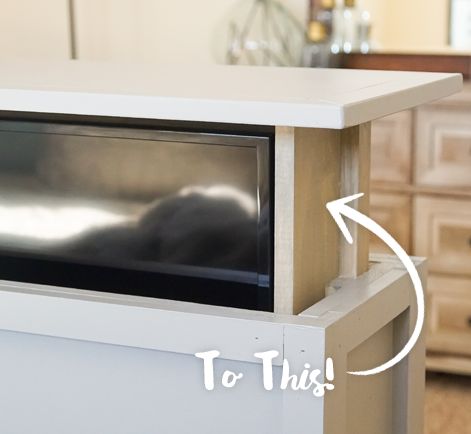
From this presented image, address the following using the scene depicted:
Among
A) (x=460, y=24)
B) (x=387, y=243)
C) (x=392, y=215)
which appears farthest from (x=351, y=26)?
(x=387, y=243)

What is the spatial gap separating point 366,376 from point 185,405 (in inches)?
10.6

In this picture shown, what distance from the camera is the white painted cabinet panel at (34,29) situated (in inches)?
96.7

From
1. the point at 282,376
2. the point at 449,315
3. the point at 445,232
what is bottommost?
the point at 449,315

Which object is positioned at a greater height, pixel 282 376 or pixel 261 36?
pixel 261 36

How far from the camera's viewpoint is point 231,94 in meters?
1.28

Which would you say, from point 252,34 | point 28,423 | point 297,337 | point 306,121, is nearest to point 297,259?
point 297,337

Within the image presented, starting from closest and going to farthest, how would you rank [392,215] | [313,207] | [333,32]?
[313,207], [392,215], [333,32]

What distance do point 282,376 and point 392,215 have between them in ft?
5.41

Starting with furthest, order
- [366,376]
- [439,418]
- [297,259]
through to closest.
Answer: [439,418] → [366,376] → [297,259]

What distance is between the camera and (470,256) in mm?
2773

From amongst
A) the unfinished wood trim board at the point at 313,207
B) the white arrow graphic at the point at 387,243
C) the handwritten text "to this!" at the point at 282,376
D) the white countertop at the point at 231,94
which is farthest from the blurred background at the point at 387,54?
the handwritten text "to this!" at the point at 282,376

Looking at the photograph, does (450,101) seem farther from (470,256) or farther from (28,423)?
(28,423)

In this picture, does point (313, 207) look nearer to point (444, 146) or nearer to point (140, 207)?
point (140, 207)

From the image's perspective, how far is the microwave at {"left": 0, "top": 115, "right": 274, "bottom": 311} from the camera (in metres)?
1.34
